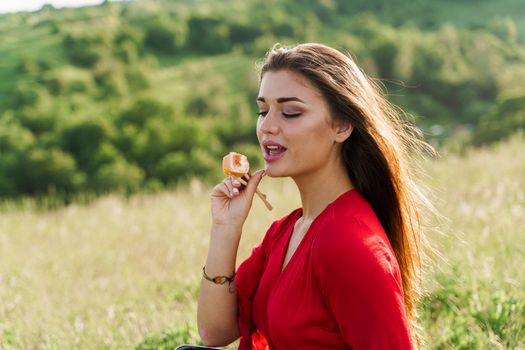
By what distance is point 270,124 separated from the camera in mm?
2562

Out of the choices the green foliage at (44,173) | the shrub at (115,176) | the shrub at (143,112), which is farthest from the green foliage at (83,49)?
the shrub at (115,176)

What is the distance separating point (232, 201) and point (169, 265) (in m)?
4.12

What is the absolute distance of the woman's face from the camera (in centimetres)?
253

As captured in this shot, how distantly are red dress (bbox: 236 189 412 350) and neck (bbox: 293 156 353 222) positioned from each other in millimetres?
73

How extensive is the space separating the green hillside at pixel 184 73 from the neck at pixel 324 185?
178ft

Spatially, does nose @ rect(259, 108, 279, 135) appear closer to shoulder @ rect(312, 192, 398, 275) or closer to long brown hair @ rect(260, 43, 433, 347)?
long brown hair @ rect(260, 43, 433, 347)

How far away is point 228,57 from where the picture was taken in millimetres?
89625

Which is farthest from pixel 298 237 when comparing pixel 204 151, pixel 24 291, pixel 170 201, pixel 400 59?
pixel 400 59

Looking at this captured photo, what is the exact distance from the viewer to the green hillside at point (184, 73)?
64188 millimetres

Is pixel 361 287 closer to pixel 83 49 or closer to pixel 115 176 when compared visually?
pixel 115 176

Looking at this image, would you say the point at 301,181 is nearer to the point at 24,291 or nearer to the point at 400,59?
the point at 24,291

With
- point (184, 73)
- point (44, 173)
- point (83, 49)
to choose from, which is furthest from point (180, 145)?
point (83, 49)

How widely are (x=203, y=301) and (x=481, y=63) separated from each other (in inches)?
3276

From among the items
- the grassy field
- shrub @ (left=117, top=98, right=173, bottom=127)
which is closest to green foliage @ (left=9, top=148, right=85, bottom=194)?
shrub @ (left=117, top=98, right=173, bottom=127)
